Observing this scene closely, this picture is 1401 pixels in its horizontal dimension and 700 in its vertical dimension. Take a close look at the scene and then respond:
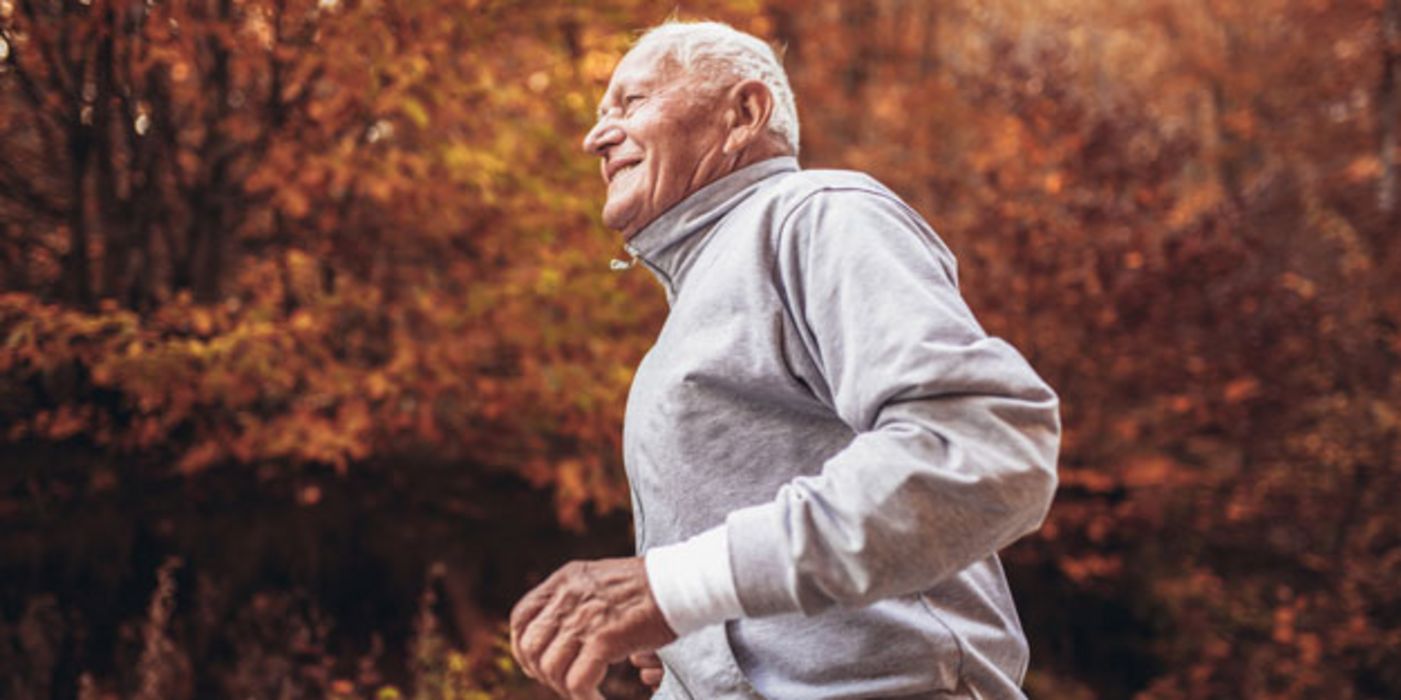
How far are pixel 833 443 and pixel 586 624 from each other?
1.17 feet

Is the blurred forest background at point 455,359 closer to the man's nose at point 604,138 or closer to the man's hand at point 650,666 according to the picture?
the man's hand at point 650,666

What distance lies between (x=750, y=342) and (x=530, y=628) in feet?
1.30

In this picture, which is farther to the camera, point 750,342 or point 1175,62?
point 1175,62

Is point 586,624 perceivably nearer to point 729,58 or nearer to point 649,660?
point 649,660

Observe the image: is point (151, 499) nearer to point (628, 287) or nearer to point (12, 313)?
point (12, 313)

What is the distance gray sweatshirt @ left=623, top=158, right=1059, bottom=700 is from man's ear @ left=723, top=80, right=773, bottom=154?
0.18ft

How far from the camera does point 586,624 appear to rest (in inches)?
49.1

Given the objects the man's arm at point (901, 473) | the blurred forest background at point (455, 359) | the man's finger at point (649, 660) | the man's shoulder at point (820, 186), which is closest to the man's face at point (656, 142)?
the man's shoulder at point (820, 186)

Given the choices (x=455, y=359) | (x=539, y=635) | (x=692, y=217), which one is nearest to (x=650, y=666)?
(x=539, y=635)

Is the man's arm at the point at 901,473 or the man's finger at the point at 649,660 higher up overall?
the man's arm at the point at 901,473

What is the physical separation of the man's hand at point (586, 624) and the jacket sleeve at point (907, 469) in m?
0.12

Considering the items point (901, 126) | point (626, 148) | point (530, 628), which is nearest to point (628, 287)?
point (626, 148)

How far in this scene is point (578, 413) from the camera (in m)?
5.84

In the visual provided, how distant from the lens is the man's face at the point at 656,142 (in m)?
1.58
